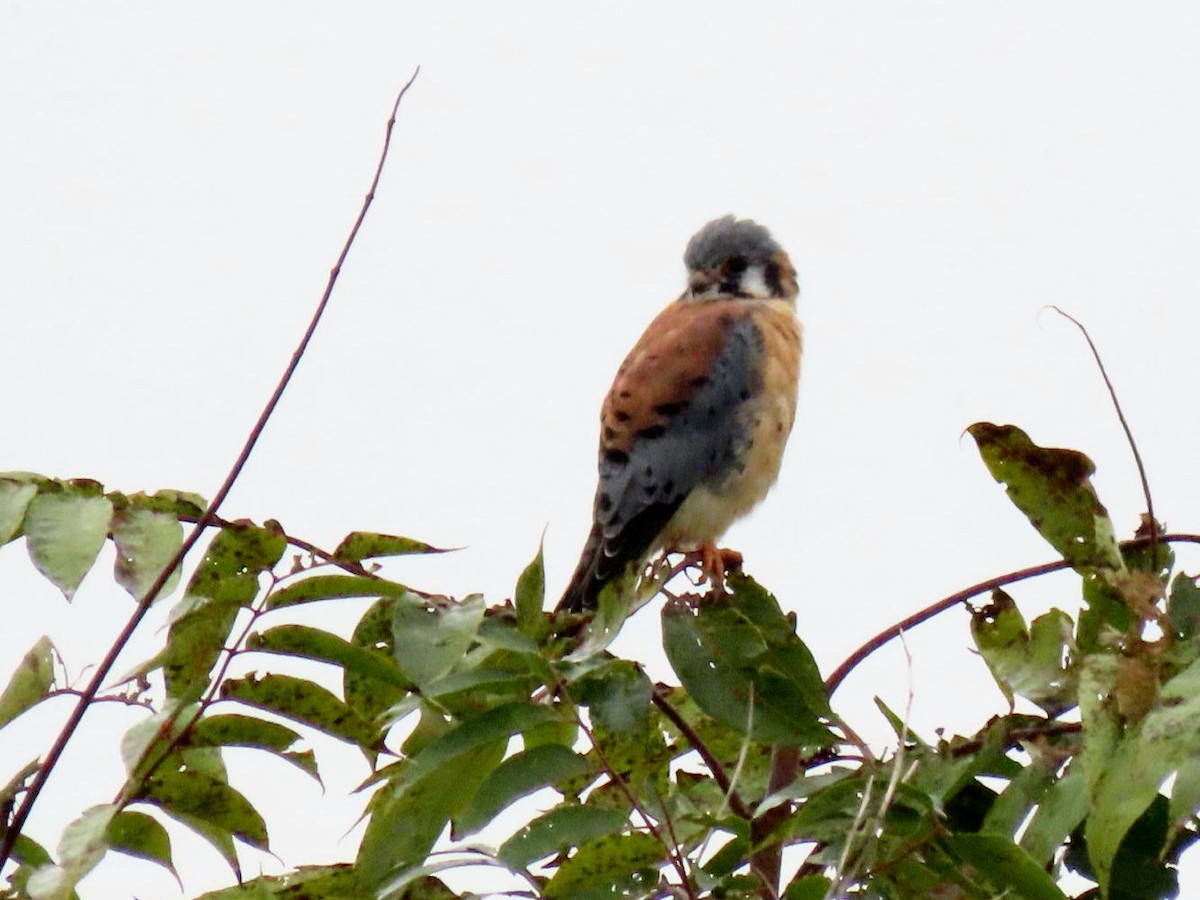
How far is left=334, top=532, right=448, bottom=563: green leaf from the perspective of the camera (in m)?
1.94

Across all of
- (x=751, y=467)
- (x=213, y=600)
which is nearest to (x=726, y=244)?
(x=751, y=467)

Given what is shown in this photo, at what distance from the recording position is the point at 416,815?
1815 mm

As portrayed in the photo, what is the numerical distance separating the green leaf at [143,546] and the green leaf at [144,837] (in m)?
0.24

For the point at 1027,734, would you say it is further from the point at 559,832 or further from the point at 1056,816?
the point at 559,832

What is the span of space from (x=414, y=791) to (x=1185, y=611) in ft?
2.81

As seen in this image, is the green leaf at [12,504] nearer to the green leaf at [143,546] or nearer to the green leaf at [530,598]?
the green leaf at [143,546]

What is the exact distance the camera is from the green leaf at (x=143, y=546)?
6.24 ft

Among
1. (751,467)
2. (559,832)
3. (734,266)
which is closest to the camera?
(559,832)

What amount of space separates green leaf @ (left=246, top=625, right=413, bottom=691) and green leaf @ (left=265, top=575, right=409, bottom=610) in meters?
0.05

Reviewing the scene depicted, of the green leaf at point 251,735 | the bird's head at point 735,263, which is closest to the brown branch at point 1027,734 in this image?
the green leaf at point 251,735

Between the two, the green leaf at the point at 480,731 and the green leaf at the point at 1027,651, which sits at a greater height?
the green leaf at the point at 1027,651

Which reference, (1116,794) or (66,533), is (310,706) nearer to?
(66,533)

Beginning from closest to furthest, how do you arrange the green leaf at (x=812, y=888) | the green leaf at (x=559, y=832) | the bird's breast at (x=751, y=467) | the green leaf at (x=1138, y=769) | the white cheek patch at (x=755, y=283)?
the green leaf at (x=1138, y=769)
the green leaf at (x=812, y=888)
the green leaf at (x=559, y=832)
the bird's breast at (x=751, y=467)
the white cheek patch at (x=755, y=283)

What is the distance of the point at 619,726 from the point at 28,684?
620mm
